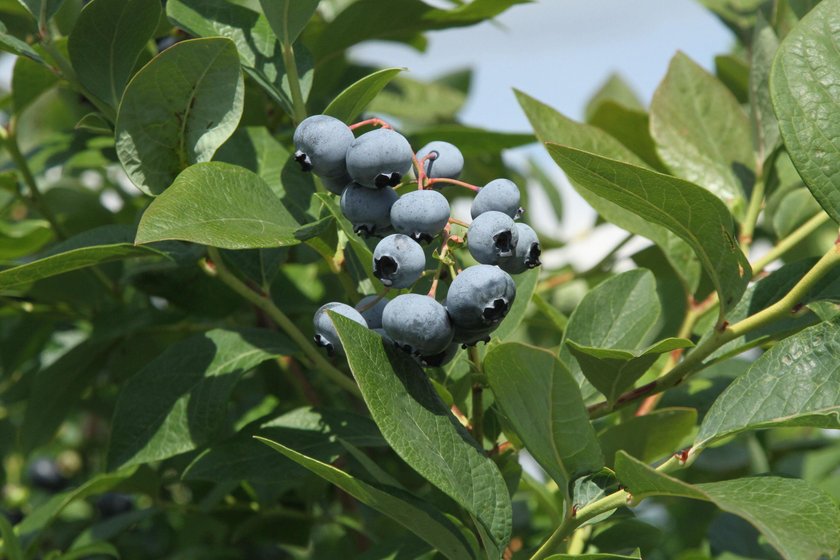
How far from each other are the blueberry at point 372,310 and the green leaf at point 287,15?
0.31m

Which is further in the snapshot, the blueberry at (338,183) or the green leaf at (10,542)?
the green leaf at (10,542)

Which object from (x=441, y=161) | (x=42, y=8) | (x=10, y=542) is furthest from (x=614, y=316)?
(x=10, y=542)

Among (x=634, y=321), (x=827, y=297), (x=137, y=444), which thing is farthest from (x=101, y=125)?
(x=827, y=297)

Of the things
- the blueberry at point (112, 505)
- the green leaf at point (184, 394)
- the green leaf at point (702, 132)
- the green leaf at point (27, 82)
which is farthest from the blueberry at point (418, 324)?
the blueberry at point (112, 505)

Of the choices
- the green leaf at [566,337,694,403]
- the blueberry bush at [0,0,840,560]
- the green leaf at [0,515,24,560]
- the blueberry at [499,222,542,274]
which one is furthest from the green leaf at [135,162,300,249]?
the green leaf at [0,515,24,560]

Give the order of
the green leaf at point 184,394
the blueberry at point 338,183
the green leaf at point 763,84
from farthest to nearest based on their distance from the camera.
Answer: the green leaf at point 763,84
the green leaf at point 184,394
the blueberry at point 338,183

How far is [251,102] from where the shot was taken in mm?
1568

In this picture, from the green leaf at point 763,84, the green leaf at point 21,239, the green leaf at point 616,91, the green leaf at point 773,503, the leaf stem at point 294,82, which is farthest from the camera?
the green leaf at point 616,91

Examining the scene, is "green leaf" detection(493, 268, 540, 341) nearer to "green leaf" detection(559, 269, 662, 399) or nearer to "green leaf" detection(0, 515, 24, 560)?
"green leaf" detection(559, 269, 662, 399)

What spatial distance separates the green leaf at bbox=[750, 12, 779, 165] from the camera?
1427 mm

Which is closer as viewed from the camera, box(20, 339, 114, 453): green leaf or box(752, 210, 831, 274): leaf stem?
box(752, 210, 831, 274): leaf stem

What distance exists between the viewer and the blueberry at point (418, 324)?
2.82 feet

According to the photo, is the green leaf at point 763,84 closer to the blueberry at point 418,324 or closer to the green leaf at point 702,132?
the green leaf at point 702,132

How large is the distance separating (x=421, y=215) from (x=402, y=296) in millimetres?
75
